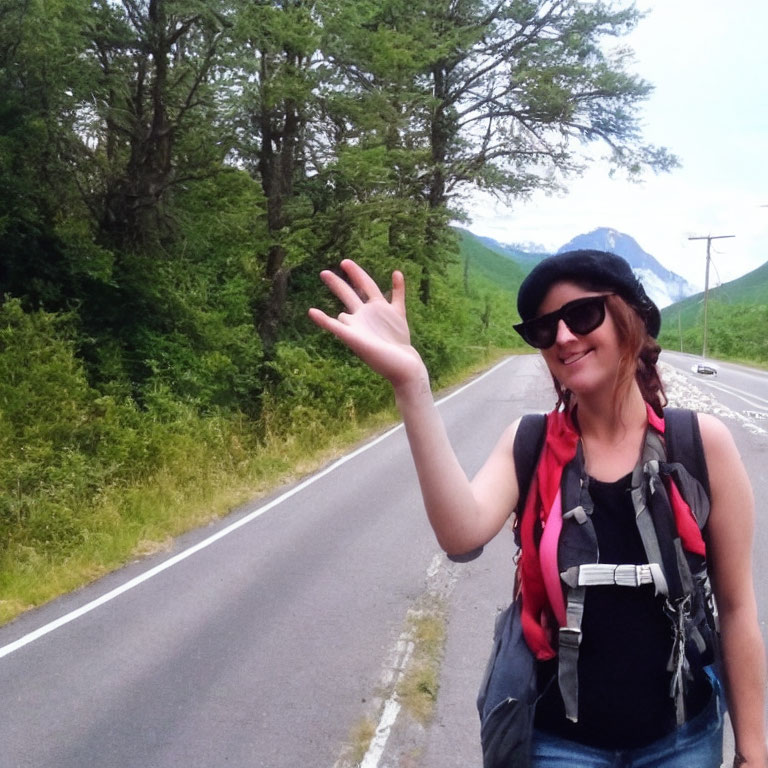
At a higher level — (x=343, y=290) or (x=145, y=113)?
(x=145, y=113)

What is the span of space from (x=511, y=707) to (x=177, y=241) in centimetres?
1449

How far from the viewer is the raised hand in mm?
1565

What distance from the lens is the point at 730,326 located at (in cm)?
6606

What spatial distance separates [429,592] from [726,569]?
189 inches

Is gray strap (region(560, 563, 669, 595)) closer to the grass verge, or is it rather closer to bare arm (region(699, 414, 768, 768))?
bare arm (region(699, 414, 768, 768))

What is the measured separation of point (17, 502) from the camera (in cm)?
821

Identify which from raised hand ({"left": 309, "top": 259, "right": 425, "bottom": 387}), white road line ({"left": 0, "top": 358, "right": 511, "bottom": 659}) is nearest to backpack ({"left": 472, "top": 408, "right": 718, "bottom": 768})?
raised hand ({"left": 309, "top": 259, "right": 425, "bottom": 387})

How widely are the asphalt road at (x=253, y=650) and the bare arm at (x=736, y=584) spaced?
226 centimetres

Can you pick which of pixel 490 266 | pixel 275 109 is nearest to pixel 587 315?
pixel 275 109

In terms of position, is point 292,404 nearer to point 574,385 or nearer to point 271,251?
point 271,251

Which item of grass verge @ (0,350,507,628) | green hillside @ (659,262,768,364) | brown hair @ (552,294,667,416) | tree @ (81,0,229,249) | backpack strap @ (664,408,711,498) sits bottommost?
green hillside @ (659,262,768,364)

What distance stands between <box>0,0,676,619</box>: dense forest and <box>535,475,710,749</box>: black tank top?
232 inches

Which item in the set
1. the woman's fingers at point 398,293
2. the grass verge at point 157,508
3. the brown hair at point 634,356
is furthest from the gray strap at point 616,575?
the grass verge at point 157,508

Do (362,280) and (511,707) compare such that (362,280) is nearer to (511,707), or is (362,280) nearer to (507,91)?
(511,707)
